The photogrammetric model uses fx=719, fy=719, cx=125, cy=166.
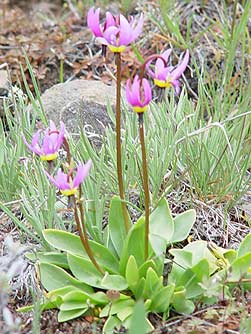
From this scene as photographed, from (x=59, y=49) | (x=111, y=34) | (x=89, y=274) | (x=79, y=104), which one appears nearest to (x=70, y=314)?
(x=89, y=274)

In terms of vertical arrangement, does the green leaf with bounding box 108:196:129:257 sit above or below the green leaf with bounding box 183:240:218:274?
above

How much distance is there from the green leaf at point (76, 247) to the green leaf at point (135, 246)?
0.07m

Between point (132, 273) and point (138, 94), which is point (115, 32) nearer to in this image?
point (138, 94)

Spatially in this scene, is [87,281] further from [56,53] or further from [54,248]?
[56,53]

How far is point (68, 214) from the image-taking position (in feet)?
8.75

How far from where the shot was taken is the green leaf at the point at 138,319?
1.75m

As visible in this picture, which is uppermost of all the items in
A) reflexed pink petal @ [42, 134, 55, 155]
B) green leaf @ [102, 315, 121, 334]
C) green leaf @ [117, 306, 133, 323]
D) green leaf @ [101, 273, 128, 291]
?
reflexed pink petal @ [42, 134, 55, 155]

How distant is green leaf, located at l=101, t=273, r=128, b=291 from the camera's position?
2.20 m

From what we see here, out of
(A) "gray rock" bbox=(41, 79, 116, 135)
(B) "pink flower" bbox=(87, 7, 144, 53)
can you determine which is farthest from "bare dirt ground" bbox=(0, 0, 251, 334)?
(B) "pink flower" bbox=(87, 7, 144, 53)

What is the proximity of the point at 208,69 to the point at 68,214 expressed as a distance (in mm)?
1717

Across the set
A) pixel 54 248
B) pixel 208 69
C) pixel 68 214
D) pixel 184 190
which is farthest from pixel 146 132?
pixel 208 69

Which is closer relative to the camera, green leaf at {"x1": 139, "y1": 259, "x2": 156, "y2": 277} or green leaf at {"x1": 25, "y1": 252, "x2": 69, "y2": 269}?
green leaf at {"x1": 139, "y1": 259, "x2": 156, "y2": 277}

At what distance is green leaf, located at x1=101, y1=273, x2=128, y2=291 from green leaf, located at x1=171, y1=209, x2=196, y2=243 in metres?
0.25

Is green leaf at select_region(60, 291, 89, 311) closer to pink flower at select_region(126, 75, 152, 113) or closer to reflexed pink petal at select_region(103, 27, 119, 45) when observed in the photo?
pink flower at select_region(126, 75, 152, 113)
